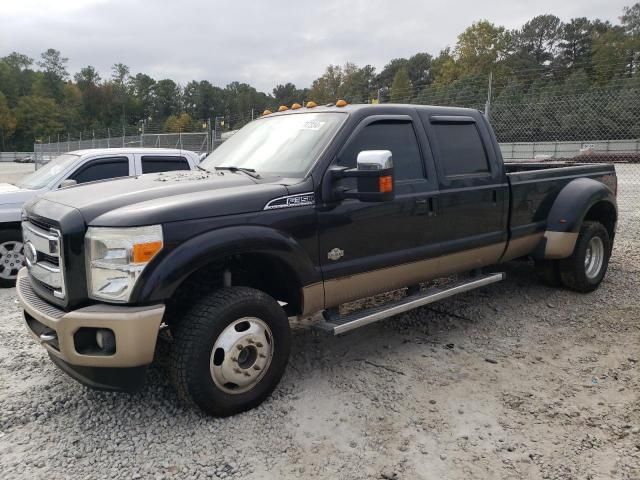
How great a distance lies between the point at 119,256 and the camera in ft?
9.41

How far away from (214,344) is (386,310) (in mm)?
1388

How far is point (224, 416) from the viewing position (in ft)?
10.6

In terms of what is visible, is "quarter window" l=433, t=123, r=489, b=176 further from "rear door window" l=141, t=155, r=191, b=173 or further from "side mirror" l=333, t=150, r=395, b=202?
"rear door window" l=141, t=155, r=191, b=173

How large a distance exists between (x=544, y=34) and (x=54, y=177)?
258 feet

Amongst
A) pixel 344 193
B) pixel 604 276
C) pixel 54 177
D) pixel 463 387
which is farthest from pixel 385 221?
pixel 54 177

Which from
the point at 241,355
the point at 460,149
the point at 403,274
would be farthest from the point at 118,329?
the point at 460,149

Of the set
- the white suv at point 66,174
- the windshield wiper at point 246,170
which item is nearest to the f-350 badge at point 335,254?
the windshield wiper at point 246,170

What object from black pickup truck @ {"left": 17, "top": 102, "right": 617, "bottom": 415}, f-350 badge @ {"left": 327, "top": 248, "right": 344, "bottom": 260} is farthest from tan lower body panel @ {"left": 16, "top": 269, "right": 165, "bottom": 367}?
f-350 badge @ {"left": 327, "top": 248, "right": 344, "bottom": 260}

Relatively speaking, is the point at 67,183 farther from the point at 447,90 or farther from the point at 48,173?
the point at 447,90

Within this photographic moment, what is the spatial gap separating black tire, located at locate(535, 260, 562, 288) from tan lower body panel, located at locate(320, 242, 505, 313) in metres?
1.11

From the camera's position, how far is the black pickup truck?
291cm

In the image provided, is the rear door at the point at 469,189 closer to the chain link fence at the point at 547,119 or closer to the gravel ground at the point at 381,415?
the gravel ground at the point at 381,415

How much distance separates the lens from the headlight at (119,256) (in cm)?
285

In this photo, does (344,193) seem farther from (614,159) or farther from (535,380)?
(614,159)
